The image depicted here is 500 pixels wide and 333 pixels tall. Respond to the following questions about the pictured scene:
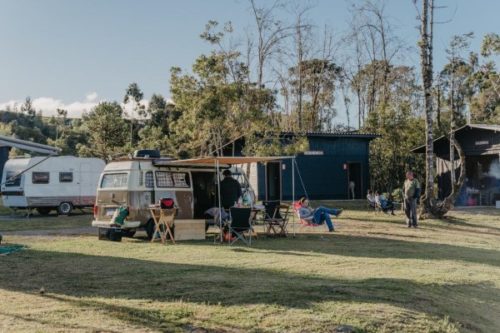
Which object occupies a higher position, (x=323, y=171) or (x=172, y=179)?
(x=323, y=171)

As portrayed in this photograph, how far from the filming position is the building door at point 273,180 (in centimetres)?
2761

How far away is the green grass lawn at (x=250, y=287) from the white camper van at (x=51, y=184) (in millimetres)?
10035

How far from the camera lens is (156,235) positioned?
1235 centimetres

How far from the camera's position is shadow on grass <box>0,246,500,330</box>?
6102mm

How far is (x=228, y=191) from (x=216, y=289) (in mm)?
6383

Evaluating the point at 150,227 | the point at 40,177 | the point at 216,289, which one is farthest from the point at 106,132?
the point at 216,289

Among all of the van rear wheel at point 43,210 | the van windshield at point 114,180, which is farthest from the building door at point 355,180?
the van windshield at point 114,180

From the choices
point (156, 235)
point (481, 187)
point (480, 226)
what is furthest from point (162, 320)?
point (481, 187)

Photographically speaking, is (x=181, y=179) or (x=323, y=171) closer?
(x=181, y=179)

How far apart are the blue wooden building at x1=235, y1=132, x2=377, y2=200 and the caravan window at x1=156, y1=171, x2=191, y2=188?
1390 cm

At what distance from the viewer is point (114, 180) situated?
12.8 metres

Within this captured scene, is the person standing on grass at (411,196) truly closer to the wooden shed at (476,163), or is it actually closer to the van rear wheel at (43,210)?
the wooden shed at (476,163)

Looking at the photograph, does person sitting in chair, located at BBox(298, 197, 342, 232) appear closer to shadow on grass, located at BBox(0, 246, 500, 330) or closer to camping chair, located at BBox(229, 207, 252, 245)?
camping chair, located at BBox(229, 207, 252, 245)

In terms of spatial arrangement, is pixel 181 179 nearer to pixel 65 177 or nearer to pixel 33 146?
pixel 33 146
